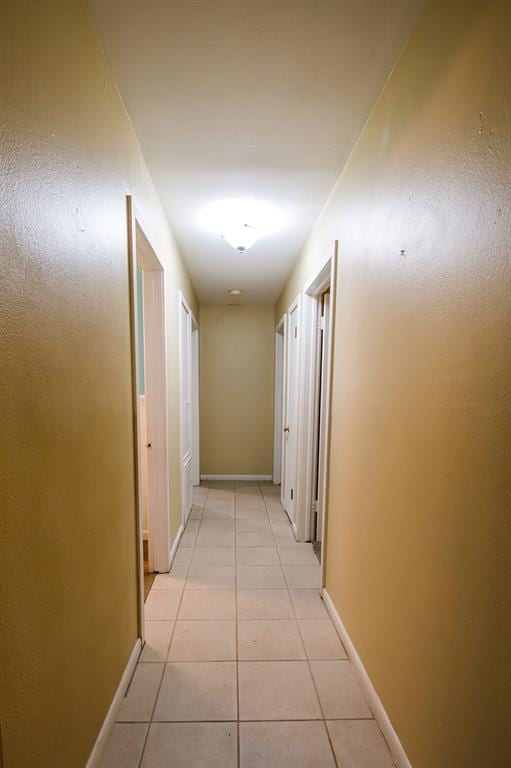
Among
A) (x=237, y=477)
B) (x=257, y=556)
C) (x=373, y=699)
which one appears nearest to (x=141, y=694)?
(x=373, y=699)

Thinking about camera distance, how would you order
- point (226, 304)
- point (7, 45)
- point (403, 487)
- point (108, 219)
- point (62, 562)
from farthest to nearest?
point (226, 304) < point (108, 219) < point (403, 487) < point (62, 562) < point (7, 45)

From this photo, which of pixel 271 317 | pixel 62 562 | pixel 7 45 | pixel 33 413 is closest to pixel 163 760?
pixel 62 562

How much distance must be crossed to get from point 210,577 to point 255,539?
657 mm

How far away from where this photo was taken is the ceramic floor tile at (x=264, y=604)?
6.41 ft

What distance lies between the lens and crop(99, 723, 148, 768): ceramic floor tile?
1.18 m

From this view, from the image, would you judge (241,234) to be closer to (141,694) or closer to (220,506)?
(141,694)

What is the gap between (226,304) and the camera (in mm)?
4719

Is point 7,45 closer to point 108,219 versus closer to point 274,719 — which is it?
point 108,219

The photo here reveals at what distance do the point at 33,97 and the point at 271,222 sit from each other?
5.80 ft

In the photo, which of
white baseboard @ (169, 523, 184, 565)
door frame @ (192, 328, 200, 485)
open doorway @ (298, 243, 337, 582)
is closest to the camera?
white baseboard @ (169, 523, 184, 565)

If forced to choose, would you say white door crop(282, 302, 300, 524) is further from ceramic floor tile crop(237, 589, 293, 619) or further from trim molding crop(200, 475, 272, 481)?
trim molding crop(200, 475, 272, 481)

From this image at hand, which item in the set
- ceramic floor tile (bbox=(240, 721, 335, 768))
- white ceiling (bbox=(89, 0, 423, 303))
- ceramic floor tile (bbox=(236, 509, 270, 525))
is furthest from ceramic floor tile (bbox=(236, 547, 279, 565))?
white ceiling (bbox=(89, 0, 423, 303))

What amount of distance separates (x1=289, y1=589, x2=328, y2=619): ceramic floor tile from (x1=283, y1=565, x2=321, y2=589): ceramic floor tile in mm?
61

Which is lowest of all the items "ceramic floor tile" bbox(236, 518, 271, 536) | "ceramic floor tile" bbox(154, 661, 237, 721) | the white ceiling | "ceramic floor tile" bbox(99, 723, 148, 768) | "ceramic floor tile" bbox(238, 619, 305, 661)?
"ceramic floor tile" bbox(236, 518, 271, 536)
